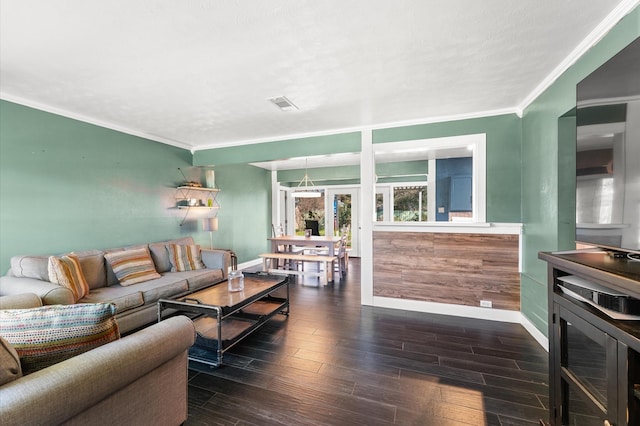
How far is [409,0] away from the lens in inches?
61.1

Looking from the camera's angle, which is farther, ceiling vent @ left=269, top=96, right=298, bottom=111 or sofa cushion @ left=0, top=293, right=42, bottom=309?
ceiling vent @ left=269, top=96, right=298, bottom=111

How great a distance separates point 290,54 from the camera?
2.06 m

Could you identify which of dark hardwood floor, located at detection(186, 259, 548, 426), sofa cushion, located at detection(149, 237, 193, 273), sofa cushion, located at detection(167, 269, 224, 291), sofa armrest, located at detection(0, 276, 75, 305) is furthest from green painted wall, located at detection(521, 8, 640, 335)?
sofa cushion, located at detection(149, 237, 193, 273)

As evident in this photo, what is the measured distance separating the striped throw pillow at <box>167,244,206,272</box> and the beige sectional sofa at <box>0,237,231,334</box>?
0.08 m

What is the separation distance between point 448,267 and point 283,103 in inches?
112

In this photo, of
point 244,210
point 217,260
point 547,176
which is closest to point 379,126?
point 547,176

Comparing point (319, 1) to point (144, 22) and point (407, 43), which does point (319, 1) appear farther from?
point (144, 22)

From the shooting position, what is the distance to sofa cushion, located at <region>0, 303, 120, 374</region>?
1.11 metres

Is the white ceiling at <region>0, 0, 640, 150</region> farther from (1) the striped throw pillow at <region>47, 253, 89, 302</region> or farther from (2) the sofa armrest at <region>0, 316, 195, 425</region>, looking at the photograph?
(2) the sofa armrest at <region>0, 316, 195, 425</region>

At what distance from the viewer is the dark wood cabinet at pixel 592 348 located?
97 centimetres

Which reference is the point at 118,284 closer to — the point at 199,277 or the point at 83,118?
the point at 199,277

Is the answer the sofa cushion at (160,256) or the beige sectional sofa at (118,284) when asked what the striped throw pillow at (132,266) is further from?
the sofa cushion at (160,256)

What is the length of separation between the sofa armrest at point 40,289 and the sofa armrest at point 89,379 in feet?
5.01

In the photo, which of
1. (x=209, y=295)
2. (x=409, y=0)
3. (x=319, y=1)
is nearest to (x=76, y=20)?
(x=319, y=1)
